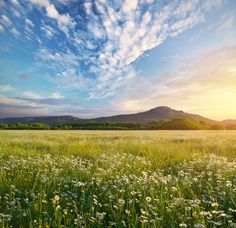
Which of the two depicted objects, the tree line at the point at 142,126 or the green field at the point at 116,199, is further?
the tree line at the point at 142,126

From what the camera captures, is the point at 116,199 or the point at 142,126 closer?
the point at 116,199

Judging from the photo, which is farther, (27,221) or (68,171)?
(68,171)

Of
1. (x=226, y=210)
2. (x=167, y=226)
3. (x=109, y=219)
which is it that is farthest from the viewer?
(x=226, y=210)

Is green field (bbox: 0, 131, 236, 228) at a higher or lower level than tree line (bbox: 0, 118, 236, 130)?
lower

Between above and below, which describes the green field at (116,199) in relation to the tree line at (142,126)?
below

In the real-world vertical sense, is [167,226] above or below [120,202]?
below

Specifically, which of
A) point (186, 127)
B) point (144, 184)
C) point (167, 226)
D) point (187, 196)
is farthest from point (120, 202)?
point (186, 127)

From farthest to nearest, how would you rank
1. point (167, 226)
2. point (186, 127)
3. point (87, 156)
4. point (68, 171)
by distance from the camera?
point (186, 127) → point (87, 156) → point (68, 171) → point (167, 226)

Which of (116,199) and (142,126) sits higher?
(142,126)

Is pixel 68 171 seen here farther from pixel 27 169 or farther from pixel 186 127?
pixel 186 127

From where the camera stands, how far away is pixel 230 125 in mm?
101938

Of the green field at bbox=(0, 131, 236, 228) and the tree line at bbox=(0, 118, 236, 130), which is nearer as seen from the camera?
the green field at bbox=(0, 131, 236, 228)

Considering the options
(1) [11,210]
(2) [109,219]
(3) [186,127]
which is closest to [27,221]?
(1) [11,210]

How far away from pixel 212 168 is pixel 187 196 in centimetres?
266
